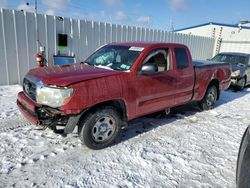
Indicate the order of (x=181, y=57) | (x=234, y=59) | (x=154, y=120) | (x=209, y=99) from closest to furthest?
1. (x=181, y=57)
2. (x=154, y=120)
3. (x=209, y=99)
4. (x=234, y=59)

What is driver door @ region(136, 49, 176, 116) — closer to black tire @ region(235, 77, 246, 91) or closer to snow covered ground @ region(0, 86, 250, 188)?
snow covered ground @ region(0, 86, 250, 188)

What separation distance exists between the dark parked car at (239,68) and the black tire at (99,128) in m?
7.15

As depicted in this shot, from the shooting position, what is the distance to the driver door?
12.9ft

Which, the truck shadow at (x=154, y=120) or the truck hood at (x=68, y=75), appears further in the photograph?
the truck shadow at (x=154, y=120)

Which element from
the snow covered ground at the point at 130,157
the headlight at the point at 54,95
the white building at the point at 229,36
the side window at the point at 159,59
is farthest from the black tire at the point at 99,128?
the white building at the point at 229,36

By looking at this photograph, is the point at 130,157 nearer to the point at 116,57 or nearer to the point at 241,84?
the point at 116,57

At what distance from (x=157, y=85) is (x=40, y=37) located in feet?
17.5

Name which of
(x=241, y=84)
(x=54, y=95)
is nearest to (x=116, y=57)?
(x=54, y=95)

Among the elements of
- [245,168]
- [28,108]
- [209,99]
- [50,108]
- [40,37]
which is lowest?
[209,99]

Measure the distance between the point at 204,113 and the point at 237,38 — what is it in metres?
13.0

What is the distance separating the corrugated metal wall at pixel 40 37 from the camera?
6914mm

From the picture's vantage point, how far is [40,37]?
7.56 m

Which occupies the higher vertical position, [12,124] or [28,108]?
[28,108]

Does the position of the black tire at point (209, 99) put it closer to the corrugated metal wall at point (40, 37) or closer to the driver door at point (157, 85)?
the driver door at point (157, 85)
